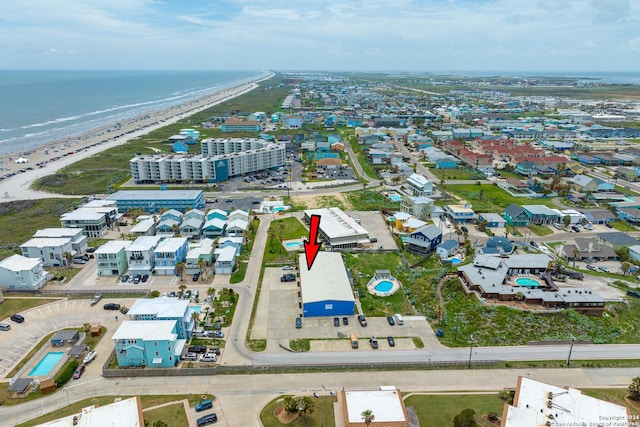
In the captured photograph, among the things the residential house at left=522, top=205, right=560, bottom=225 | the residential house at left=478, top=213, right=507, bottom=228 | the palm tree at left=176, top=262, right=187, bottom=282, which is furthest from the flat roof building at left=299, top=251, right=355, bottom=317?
the residential house at left=522, top=205, right=560, bottom=225

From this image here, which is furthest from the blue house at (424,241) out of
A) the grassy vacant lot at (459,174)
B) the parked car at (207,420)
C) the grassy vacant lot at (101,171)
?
the grassy vacant lot at (101,171)

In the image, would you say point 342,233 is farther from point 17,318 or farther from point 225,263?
point 17,318

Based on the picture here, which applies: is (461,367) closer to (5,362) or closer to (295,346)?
(295,346)

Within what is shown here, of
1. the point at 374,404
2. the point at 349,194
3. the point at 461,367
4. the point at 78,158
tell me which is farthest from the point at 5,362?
the point at 78,158

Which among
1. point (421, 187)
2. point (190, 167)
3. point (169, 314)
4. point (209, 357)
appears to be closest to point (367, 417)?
point (209, 357)

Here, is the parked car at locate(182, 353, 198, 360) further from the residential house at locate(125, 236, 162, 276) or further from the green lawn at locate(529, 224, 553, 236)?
the green lawn at locate(529, 224, 553, 236)

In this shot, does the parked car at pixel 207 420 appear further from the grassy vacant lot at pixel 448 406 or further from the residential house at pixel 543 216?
the residential house at pixel 543 216
